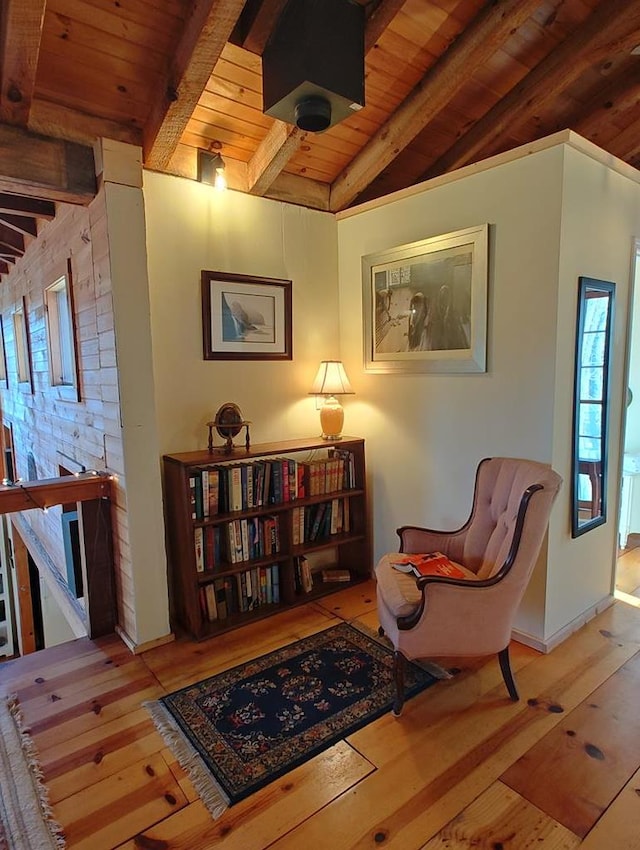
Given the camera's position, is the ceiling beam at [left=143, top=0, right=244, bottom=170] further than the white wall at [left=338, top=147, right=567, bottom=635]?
Result: No

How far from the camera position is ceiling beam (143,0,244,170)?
1.86 meters

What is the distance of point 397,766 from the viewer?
5.80 ft

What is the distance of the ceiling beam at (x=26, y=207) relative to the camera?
9.84 ft

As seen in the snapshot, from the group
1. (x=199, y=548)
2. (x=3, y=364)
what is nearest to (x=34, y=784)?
(x=199, y=548)

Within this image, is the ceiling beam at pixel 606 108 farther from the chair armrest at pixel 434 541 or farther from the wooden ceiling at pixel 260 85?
the chair armrest at pixel 434 541

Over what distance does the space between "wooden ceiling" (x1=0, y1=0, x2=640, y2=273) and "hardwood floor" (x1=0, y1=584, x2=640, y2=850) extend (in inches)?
92.5

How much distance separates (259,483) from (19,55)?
84.2 inches

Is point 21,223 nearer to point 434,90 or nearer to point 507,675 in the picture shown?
point 434,90

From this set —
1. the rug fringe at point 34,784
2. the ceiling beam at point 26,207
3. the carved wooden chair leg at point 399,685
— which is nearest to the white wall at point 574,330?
the carved wooden chair leg at point 399,685

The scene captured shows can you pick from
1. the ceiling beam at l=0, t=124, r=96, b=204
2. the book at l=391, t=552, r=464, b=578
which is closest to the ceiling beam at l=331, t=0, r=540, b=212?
the ceiling beam at l=0, t=124, r=96, b=204

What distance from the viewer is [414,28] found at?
2.27m

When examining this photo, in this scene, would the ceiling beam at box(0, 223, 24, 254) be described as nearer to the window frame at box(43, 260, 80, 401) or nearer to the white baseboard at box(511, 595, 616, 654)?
the window frame at box(43, 260, 80, 401)

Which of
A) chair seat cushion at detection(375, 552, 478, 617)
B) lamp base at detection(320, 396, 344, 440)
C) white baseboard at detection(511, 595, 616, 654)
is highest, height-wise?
lamp base at detection(320, 396, 344, 440)

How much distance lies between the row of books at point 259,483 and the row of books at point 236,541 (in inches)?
3.8
